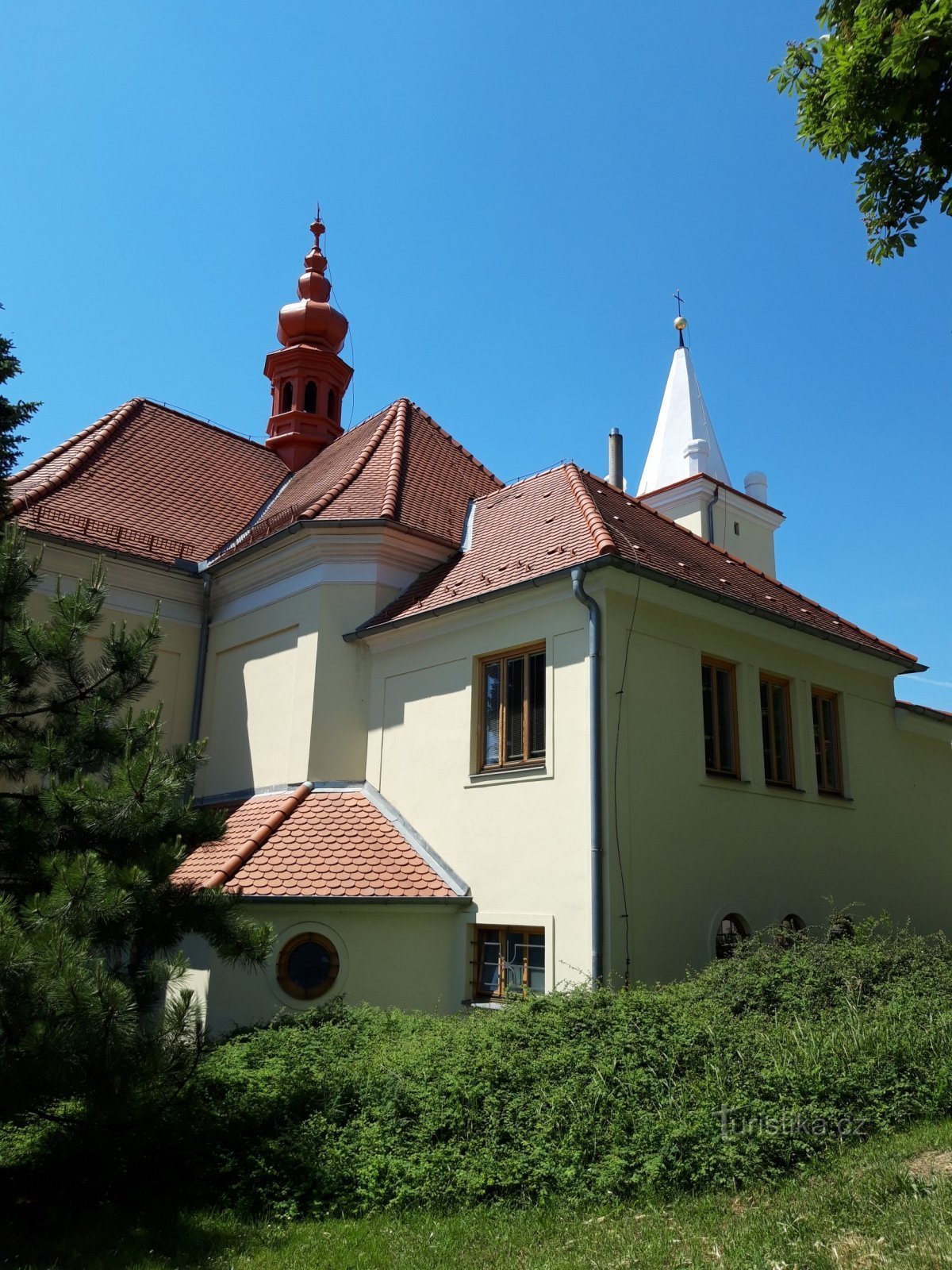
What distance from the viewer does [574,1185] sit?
6961mm

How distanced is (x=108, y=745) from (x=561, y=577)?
6.00 metres

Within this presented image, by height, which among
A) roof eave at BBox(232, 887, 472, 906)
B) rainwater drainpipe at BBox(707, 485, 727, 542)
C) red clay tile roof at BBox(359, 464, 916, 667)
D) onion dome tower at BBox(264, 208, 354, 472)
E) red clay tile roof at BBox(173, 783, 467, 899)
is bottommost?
roof eave at BBox(232, 887, 472, 906)

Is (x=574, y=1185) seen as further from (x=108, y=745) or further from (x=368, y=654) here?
(x=368, y=654)

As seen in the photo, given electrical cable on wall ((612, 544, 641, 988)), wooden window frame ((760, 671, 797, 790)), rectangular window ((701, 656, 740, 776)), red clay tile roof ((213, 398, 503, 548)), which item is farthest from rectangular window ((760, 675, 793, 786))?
Result: red clay tile roof ((213, 398, 503, 548))

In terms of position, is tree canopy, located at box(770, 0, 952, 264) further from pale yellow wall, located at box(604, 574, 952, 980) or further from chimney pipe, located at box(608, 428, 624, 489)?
chimney pipe, located at box(608, 428, 624, 489)

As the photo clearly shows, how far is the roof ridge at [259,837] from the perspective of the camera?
12516 millimetres

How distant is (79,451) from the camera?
65.9ft

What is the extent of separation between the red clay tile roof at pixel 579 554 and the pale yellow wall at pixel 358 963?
167 inches

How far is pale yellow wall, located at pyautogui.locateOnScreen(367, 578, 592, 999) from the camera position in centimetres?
1201

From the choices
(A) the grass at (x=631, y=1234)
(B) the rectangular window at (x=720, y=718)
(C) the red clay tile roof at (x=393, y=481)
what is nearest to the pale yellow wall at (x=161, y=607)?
(C) the red clay tile roof at (x=393, y=481)

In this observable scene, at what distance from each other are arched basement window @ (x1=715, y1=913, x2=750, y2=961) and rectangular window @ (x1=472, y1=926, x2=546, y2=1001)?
2290mm

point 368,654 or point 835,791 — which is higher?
point 368,654

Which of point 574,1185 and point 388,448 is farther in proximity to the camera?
point 388,448

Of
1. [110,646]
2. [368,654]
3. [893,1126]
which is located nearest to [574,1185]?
[893,1126]
